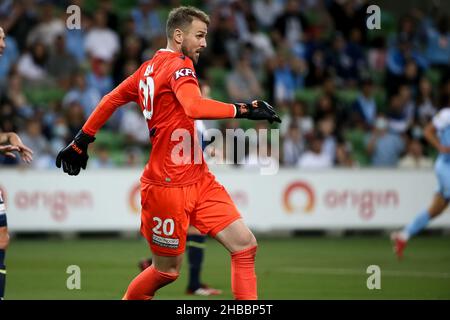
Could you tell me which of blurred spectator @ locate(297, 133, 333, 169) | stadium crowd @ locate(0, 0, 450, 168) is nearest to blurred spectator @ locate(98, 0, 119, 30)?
stadium crowd @ locate(0, 0, 450, 168)

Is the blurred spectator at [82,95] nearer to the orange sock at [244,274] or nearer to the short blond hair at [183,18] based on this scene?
the short blond hair at [183,18]

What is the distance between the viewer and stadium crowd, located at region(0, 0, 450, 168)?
18.4 m

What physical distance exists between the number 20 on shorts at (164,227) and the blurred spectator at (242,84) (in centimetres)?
1207

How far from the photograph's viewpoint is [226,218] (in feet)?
24.6

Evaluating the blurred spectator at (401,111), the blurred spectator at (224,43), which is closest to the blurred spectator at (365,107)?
the blurred spectator at (401,111)

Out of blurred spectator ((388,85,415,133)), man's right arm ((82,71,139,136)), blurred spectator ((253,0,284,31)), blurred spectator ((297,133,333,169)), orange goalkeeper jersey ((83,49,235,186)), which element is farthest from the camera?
blurred spectator ((253,0,284,31))

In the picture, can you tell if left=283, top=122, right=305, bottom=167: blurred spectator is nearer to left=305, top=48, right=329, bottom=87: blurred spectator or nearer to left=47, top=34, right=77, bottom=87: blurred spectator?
left=305, top=48, right=329, bottom=87: blurred spectator

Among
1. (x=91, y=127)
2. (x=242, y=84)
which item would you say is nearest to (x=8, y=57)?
(x=242, y=84)

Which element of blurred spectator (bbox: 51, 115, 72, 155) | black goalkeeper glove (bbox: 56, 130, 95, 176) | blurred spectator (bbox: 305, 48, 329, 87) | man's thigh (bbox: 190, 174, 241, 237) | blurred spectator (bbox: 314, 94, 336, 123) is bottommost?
man's thigh (bbox: 190, 174, 241, 237)

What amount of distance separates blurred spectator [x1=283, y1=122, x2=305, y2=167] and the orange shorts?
Answer: 10924 mm

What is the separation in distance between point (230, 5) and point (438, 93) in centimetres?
484
